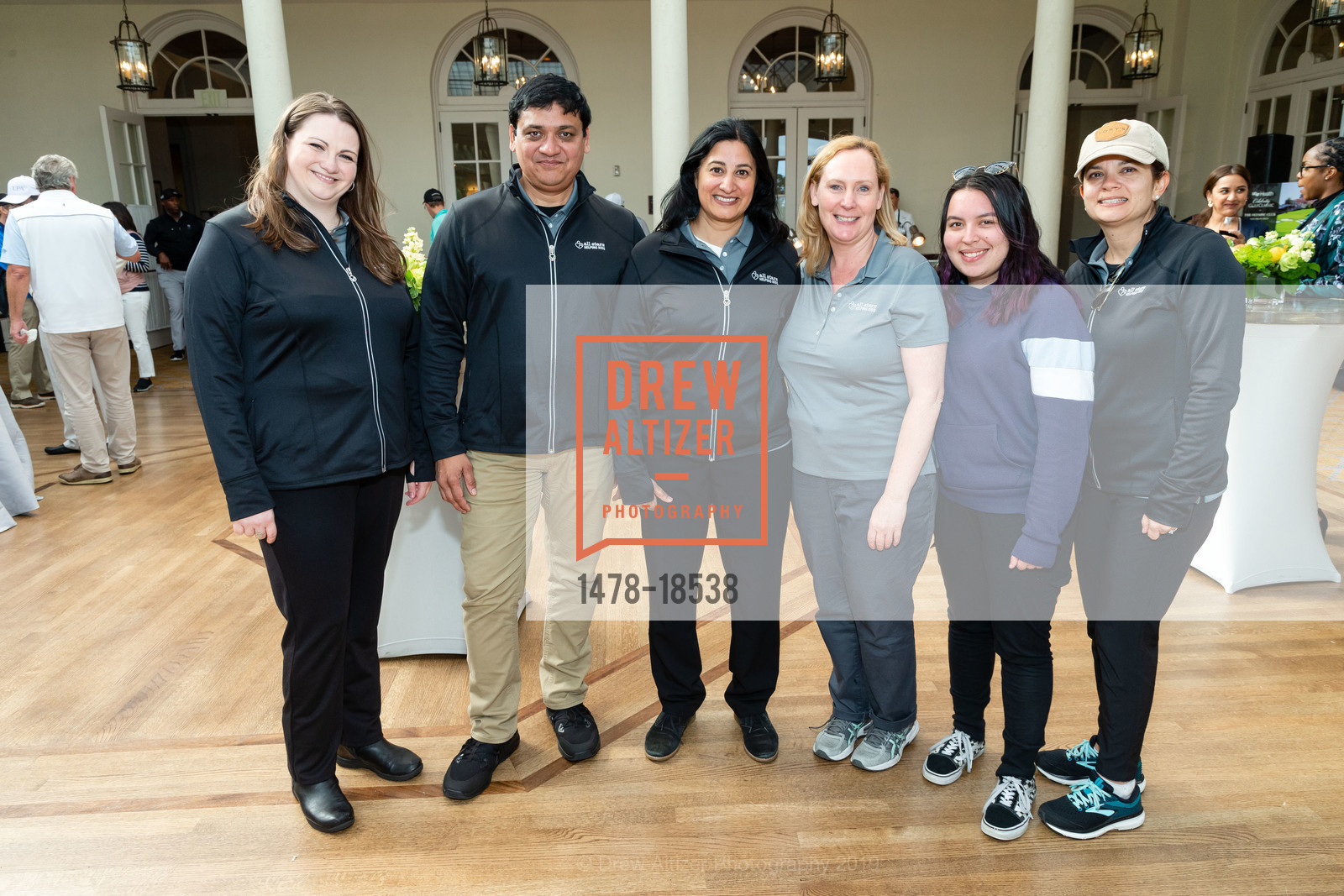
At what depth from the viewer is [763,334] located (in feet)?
6.95

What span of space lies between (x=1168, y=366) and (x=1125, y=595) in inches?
20.5

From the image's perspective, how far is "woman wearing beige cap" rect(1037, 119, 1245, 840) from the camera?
173cm

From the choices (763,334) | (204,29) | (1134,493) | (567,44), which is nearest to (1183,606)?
(1134,493)

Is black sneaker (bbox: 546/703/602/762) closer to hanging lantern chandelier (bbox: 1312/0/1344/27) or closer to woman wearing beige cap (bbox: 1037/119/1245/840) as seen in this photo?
woman wearing beige cap (bbox: 1037/119/1245/840)

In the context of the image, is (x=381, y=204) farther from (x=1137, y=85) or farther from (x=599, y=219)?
(x=1137, y=85)

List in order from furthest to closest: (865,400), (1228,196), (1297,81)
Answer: (1297,81) → (1228,196) → (865,400)

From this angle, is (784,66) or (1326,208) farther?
(784,66)

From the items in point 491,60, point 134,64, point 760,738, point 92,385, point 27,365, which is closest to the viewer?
point 760,738

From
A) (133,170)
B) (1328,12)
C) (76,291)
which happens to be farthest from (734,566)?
(133,170)

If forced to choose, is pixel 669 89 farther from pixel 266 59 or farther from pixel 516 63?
pixel 516 63

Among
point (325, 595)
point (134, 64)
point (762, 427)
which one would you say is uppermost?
point (134, 64)

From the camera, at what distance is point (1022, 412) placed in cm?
187

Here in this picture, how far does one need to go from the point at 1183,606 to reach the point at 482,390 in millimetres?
2841

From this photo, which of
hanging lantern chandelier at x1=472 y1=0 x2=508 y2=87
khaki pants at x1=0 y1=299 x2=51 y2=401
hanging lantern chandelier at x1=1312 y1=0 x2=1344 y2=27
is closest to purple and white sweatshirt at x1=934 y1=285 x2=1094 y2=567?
hanging lantern chandelier at x1=1312 y1=0 x2=1344 y2=27
